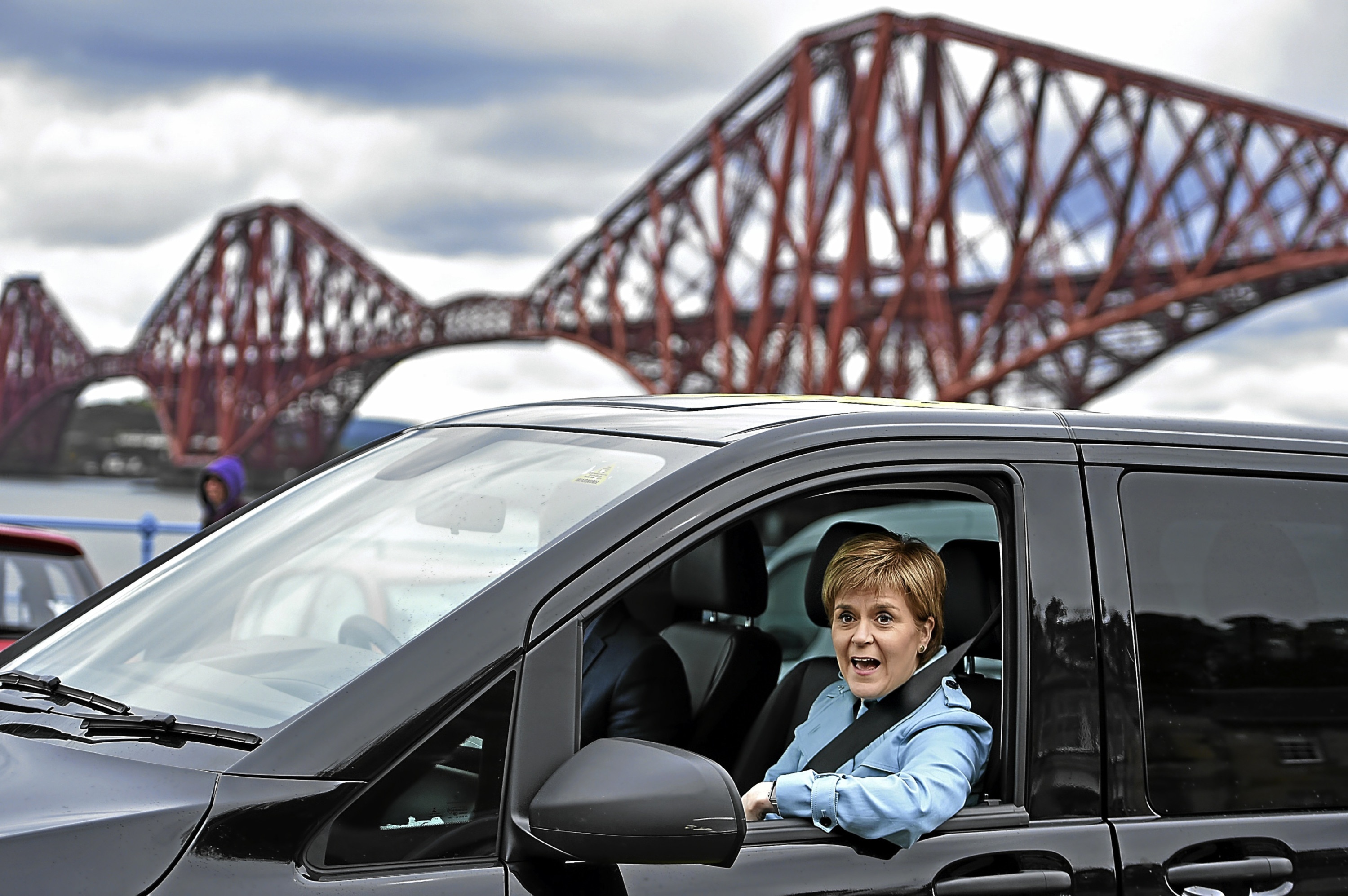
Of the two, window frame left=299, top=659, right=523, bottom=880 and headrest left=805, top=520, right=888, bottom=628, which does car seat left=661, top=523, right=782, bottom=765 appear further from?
window frame left=299, top=659, right=523, bottom=880

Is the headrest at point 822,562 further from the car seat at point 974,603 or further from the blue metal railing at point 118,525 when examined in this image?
the blue metal railing at point 118,525

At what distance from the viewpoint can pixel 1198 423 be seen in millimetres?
2348

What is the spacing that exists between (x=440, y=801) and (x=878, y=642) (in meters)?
0.81

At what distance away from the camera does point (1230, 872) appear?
2023 millimetres

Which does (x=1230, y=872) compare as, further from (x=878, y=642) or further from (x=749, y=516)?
(x=749, y=516)

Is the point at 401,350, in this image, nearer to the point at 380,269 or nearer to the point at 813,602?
the point at 380,269

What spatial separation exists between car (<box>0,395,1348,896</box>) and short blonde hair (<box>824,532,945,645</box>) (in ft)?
0.43

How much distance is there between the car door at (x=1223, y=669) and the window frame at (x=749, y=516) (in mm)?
129

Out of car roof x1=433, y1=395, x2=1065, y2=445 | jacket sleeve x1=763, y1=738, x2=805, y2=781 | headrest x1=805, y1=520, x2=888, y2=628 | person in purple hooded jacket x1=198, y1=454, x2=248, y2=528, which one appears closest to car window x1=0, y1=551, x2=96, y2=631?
car roof x1=433, y1=395, x2=1065, y2=445

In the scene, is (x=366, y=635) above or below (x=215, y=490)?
below

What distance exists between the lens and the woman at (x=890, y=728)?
1871 millimetres

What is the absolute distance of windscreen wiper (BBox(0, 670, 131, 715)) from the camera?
1866mm

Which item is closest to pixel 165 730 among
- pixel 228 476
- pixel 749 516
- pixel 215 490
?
pixel 749 516

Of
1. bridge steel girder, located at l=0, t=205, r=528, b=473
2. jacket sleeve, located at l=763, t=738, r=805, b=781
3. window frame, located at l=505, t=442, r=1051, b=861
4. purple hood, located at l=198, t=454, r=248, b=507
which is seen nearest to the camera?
window frame, located at l=505, t=442, r=1051, b=861
